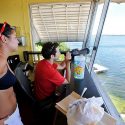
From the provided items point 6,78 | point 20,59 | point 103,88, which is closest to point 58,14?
point 20,59

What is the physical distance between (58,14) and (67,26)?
42 centimetres

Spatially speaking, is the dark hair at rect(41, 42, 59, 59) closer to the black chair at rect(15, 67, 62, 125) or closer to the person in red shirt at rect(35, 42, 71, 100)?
the person in red shirt at rect(35, 42, 71, 100)

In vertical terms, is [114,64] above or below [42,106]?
above

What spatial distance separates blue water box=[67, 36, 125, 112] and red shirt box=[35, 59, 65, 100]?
48 cm

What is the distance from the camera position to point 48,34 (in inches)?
159

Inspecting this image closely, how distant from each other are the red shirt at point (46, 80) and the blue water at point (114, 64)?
18.9 inches

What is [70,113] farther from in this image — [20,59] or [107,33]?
[20,59]

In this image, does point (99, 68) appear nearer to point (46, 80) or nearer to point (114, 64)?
point (114, 64)

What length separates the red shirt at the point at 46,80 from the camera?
1775 millimetres

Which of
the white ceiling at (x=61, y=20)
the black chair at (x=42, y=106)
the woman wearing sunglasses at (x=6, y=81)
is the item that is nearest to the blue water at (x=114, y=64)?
the black chair at (x=42, y=106)

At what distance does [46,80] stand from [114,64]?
721 mm

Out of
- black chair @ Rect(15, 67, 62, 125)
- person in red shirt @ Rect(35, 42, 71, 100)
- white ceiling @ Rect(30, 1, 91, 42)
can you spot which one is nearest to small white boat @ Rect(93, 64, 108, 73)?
person in red shirt @ Rect(35, 42, 71, 100)

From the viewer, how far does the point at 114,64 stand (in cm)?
173

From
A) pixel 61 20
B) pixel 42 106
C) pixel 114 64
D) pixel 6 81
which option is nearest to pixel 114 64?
pixel 114 64
